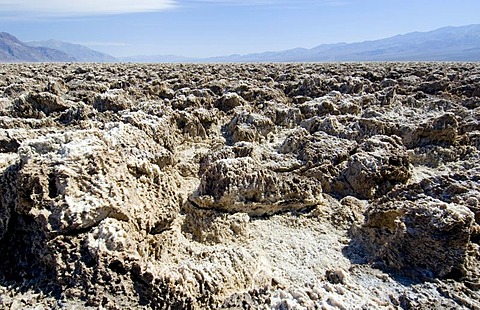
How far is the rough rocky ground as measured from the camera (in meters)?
3.03

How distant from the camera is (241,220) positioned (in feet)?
16.3

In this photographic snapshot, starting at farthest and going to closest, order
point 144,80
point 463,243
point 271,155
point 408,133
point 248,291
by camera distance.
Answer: point 144,80 → point 408,133 → point 271,155 → point 463,243 → point 248,291

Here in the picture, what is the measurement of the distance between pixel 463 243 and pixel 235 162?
9.45 feet

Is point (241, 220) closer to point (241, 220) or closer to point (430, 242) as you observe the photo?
point (241, 220)

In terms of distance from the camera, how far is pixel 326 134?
25.4ft

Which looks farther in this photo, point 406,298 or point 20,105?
point 20,105

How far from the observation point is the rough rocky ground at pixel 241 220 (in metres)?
3.03

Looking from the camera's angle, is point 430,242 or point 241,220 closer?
point 430,242

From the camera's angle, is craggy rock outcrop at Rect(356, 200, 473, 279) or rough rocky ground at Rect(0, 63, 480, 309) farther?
craggy rock outcrop at Rect(356, 200, 473, 279)

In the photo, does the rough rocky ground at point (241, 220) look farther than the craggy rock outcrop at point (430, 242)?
No

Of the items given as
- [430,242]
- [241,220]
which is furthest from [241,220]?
[430,242]

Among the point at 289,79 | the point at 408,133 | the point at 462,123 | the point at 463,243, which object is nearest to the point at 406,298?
the point at 463,243

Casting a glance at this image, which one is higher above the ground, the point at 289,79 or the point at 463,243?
the point at 289,79

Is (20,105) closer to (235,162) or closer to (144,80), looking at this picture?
(235,162)
